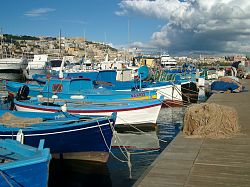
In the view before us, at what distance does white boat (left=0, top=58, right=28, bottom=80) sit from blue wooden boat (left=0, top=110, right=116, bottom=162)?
2054 inches

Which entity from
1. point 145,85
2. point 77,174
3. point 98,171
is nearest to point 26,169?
point 77,174

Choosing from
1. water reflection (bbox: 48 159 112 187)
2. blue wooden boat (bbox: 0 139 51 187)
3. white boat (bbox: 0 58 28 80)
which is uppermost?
white boat (bbox: 0 58 28 80)

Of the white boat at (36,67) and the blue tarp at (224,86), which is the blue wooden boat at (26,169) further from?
the white boat at (36,67)

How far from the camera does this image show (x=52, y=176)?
10.6 m

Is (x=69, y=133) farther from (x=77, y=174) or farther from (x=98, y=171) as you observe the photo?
(x=98, y=171)

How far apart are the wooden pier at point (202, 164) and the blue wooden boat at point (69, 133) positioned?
2588 mm

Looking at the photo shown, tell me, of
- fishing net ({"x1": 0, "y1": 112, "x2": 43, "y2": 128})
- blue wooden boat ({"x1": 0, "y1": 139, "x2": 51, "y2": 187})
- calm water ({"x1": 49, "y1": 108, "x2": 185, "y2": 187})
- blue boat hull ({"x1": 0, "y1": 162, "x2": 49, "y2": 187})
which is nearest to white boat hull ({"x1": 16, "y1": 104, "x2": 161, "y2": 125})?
calm water ({"x1": 49, "y1": 108, "x2": 185, "y2": 187})

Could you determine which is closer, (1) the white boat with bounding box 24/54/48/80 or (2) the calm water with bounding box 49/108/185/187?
(2) the calm water with bounding box 49/108/185/187

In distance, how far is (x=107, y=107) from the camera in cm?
1507

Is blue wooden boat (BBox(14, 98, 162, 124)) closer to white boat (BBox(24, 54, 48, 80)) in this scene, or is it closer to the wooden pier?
the wooden pier

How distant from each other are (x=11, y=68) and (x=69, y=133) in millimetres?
54562

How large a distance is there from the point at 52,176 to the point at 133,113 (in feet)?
21.0

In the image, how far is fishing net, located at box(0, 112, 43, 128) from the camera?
10.6 meters

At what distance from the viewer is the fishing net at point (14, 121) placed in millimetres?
10639
